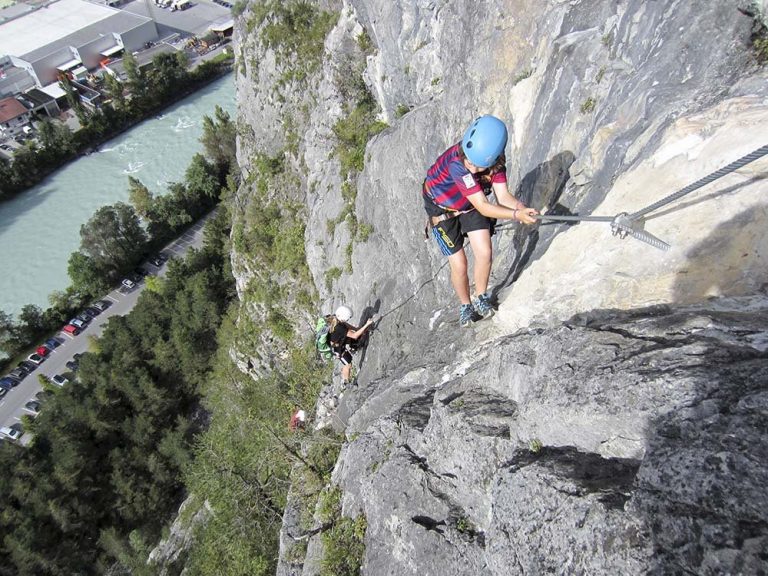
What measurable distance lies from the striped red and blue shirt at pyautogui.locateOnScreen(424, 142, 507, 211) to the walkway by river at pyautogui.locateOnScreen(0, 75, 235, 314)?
1844 inches

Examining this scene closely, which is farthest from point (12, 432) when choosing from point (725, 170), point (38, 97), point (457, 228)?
point (38, 97)

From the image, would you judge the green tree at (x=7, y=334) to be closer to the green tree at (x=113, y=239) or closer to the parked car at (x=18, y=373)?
the parked car at (x=18, y=373)

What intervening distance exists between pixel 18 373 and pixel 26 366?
2.37ft

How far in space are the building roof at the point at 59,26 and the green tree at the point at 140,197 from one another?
113ft

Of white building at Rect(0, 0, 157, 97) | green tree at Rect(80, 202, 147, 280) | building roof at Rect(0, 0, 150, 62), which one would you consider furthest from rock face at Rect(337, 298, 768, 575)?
building roof at Rect(0, 0, 150, 62)

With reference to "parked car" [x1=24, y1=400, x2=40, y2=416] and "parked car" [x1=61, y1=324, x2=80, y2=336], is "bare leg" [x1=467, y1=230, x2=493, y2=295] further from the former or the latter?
"parked car" [x1=61, y1=324, x2=80, y2=336]

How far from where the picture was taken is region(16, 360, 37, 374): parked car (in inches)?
1587

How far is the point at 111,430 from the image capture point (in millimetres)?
32312

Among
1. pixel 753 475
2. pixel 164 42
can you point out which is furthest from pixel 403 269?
pixel 164 42

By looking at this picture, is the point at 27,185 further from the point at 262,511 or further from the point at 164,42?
the point at 262,511

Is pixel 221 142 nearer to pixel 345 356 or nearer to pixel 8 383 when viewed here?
pixel 8 383

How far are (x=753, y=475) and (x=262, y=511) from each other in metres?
13.7

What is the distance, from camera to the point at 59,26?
72250 millimetres

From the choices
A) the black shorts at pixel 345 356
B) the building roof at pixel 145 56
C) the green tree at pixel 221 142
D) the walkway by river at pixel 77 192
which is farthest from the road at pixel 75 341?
the black shorts at pixel 345 356
